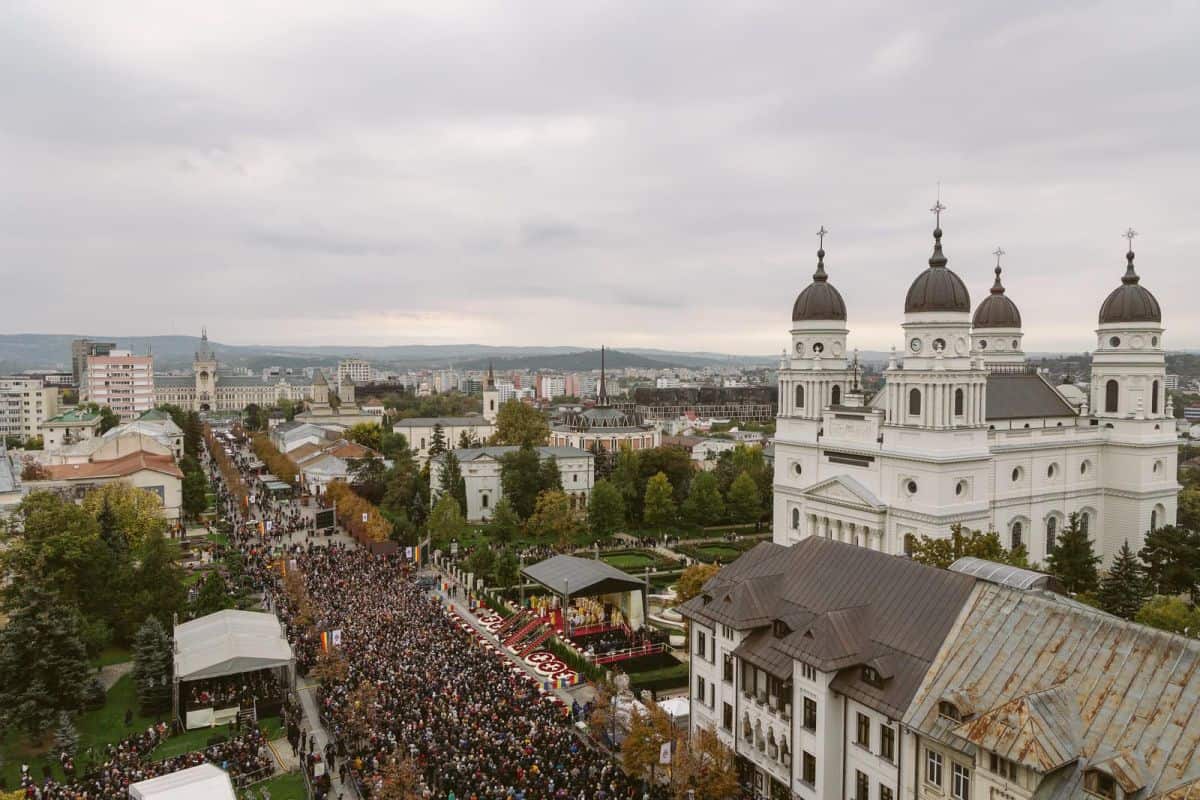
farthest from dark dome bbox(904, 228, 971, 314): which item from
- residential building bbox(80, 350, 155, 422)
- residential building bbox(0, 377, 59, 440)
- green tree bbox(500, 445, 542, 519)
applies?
residential building bbox(80, 350, 155, 422)

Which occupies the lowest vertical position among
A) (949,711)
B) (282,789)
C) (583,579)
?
(282,789)

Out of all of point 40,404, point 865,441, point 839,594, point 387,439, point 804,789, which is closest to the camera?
point 804,789

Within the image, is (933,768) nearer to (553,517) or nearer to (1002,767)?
(1002,767)

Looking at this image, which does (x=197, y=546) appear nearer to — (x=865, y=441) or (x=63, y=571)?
(x=63, y=571)

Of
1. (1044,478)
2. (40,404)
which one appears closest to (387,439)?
(40,404)

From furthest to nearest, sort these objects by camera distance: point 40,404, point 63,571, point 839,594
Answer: point 40,404
point 63,571
point 839,594

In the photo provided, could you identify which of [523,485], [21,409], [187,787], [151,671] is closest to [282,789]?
[187,787]
